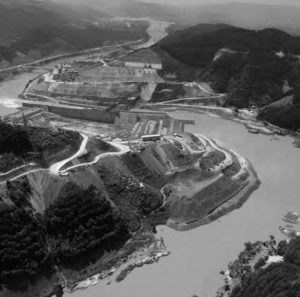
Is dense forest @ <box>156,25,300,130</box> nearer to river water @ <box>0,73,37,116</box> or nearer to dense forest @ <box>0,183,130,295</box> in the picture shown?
river water @ <box>0,73,37,116</box>

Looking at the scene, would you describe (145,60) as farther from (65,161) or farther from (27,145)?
(65,161)

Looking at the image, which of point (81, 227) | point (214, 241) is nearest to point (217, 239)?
point (214, 241)

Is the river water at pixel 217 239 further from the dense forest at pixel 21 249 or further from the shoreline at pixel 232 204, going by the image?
the dense forest at pixel 21 249

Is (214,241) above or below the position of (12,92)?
above

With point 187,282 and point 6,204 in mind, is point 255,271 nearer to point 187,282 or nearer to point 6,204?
point 187,282

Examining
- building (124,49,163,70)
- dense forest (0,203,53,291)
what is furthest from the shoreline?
building (124,49,163,70)

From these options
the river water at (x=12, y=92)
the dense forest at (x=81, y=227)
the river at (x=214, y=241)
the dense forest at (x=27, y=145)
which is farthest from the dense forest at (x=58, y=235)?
the river water at (x=12, y=92)
